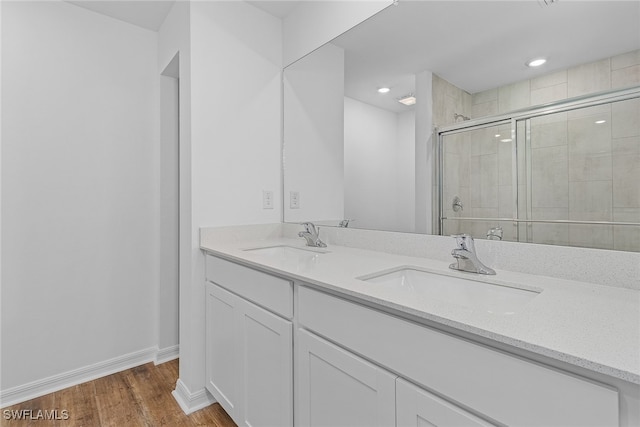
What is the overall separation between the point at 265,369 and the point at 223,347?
0.40 m

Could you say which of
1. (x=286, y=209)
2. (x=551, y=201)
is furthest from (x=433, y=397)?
(x=286, y=209)

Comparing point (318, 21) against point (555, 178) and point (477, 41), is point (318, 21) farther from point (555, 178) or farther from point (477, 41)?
point (555, 178)

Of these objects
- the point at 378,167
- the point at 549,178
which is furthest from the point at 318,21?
the point at 549,178

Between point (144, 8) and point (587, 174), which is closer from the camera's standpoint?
point (587, 174)

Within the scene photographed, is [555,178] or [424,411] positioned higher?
[555,178]

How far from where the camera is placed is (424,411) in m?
0.75

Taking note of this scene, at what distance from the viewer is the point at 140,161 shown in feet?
7.26

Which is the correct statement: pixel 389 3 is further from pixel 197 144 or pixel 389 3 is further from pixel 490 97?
pixel 197 144

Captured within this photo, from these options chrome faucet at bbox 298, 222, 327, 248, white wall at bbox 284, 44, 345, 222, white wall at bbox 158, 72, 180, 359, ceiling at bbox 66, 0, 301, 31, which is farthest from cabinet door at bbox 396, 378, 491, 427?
ceiling at bbox 66, 0, 301, 31

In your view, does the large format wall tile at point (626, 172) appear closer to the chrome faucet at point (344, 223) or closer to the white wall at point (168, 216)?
the chrome faucet at point (344, 223)

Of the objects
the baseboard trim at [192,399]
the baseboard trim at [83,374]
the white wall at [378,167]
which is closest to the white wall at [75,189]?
the baseboard trim at [83,374]

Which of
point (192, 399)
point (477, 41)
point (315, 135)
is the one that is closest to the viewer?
point (477, 41)

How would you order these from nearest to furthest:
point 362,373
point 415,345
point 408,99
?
point 415,345 < point 362,373 < point 408,99

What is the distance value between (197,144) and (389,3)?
1172 mm
